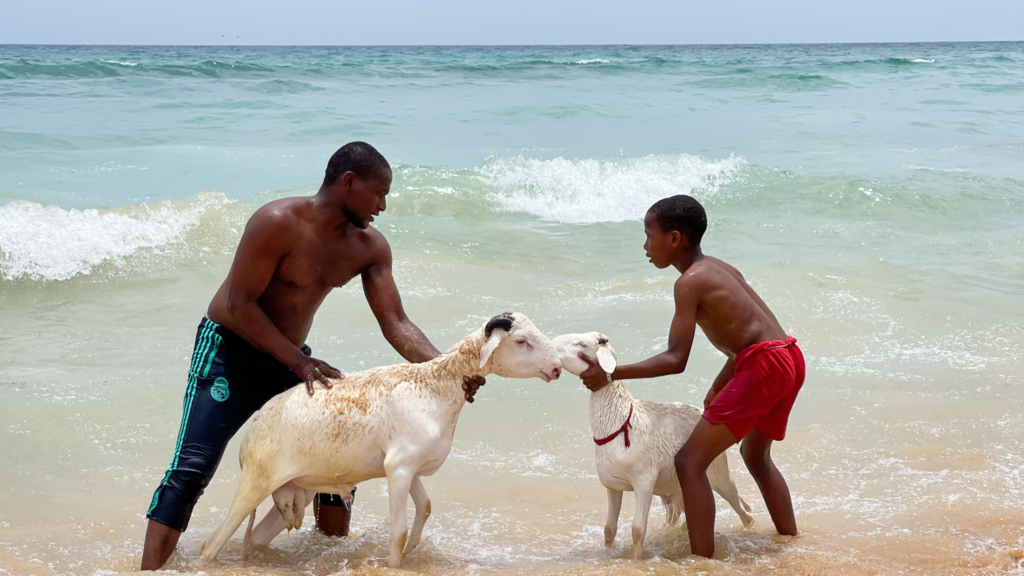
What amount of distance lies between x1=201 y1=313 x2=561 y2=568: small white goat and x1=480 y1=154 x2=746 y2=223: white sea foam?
1162 cm

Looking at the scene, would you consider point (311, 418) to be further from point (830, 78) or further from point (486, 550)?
point (830, 78)

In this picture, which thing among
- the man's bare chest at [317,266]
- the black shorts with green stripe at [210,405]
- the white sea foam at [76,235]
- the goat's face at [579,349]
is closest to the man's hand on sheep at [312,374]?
the black shorts with green stripe at [210,405]

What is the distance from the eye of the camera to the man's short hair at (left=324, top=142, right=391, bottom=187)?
14.3ft

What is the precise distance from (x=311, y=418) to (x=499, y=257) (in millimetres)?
8569

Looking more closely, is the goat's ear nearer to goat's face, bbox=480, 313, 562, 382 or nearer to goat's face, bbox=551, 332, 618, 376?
goat's face, bbox=480, 313, 562, 382

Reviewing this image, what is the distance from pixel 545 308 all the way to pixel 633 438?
18.0 feet

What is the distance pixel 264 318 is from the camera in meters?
4.35

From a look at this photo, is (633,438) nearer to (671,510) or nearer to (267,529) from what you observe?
(671,510)

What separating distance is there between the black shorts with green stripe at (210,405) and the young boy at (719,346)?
1.58 meters

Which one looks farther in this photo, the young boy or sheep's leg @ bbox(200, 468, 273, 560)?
the young boy

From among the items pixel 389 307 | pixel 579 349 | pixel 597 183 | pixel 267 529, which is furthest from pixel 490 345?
pixel 597 183

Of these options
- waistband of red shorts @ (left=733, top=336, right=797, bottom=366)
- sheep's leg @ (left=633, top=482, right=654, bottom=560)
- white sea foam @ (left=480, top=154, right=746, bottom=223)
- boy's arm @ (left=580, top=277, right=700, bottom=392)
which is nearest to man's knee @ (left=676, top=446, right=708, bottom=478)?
sheep's leg @ (left=633, top=482, right=654, bottom=560)

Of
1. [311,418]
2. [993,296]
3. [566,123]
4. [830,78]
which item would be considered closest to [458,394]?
[311,418]

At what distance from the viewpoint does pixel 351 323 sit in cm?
951
